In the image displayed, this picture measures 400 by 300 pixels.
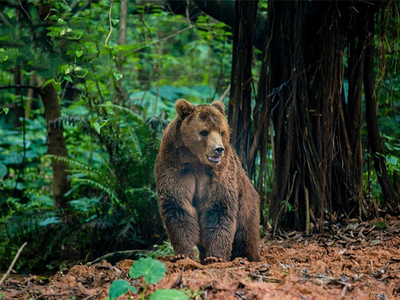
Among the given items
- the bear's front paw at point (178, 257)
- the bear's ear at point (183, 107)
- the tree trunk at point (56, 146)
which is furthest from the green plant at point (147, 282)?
the tree trunk at point (56, 146)

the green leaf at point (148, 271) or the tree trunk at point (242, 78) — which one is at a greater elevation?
the tree trunk at point (242, 78)

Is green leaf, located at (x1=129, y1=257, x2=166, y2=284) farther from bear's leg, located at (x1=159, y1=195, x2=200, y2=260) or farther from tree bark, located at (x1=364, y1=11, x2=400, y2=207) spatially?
tree bark, located at (x1=364, y1=11, x2=400, y2=207)

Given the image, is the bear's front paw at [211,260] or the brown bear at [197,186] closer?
the bear's front paw at [211,260]

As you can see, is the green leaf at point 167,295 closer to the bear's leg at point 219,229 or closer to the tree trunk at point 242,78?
the bear's leg at point 219,229

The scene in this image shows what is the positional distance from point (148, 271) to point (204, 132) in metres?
2.12

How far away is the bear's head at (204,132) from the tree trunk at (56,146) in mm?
4949

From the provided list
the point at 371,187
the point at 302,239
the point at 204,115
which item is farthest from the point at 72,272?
the point at 371,187

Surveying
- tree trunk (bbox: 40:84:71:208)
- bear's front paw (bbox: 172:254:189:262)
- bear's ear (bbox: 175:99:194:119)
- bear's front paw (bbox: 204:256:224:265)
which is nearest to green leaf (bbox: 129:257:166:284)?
bear's front paw (bbox: 172:254:189:262)

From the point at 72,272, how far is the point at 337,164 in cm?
391

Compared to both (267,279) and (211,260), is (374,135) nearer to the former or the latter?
(211,260)

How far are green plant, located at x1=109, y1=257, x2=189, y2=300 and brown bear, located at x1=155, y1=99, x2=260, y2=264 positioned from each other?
183cm

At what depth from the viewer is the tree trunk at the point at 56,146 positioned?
946 cm

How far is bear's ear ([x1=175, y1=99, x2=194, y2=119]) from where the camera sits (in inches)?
202

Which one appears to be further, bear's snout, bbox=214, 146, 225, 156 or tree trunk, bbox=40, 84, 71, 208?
tree trunk, bbox=40, 84, 71, 208
